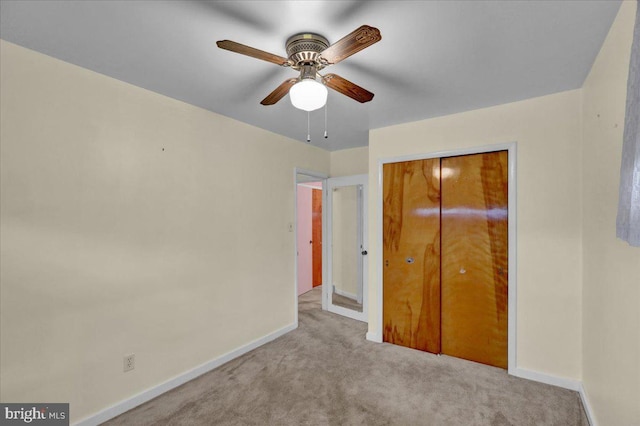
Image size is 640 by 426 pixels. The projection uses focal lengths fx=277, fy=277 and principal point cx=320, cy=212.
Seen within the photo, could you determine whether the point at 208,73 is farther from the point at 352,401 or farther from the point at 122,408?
the point at 352,401

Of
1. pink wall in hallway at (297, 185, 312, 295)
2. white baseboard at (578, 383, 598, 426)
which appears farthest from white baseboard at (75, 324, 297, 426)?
white baseboard at (578, 383, 598, 426)

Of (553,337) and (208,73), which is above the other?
(208,73)

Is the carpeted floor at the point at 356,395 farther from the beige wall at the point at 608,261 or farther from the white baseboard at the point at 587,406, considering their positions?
the beige wall at the point at 608,261

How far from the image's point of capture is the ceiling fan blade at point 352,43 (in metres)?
1.20

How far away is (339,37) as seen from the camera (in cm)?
162

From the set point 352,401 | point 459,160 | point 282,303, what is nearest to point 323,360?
point 352,401

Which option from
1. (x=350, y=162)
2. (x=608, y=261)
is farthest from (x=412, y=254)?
(x=350, y=162)

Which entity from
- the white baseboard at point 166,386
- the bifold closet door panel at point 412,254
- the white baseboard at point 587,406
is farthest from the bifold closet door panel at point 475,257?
the white baseboard at point 166,386

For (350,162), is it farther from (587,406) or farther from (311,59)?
(587,406)

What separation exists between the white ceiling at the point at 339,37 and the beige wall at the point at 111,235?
11.7 inches

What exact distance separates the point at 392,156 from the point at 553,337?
2.27 meters

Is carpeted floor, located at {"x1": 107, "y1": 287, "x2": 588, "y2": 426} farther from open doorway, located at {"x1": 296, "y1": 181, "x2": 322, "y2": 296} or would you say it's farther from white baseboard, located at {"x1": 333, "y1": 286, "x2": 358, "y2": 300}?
open doorway, located at {"x1": 296, "y1": 181, "x2": 322, "y2": 296}

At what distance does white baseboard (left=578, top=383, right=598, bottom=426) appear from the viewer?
1876 mm

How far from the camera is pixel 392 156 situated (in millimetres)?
3260
